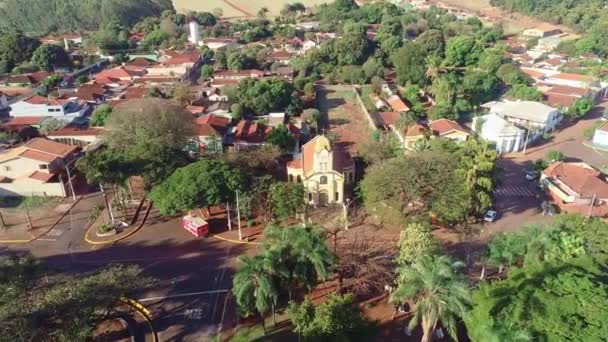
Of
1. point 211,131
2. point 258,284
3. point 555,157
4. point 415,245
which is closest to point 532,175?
point 555,157

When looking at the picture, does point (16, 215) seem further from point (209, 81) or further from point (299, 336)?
point (209, 81)

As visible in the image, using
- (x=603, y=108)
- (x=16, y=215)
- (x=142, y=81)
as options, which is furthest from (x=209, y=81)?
(x=603, y=108)

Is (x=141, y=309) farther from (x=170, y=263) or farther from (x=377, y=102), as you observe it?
(x=377, y=102)

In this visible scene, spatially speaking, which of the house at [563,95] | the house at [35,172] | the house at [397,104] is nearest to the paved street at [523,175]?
the house at [563,95]

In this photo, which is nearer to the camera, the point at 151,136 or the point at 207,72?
the point at 151,136

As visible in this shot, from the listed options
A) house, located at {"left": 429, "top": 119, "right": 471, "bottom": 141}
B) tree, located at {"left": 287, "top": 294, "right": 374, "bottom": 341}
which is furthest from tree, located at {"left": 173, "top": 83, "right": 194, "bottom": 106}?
tree, located at {"left": 287, "top": 294, "right": 374, "bottom": 341}

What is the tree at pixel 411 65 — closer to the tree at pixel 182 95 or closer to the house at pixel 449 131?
the house at pixel 449 131

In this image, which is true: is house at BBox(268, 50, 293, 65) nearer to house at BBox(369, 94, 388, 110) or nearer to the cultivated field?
house at BBox(369, 94, 388, 110)

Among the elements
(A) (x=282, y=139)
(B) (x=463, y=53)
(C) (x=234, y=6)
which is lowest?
(A) (x=282, y=139)
